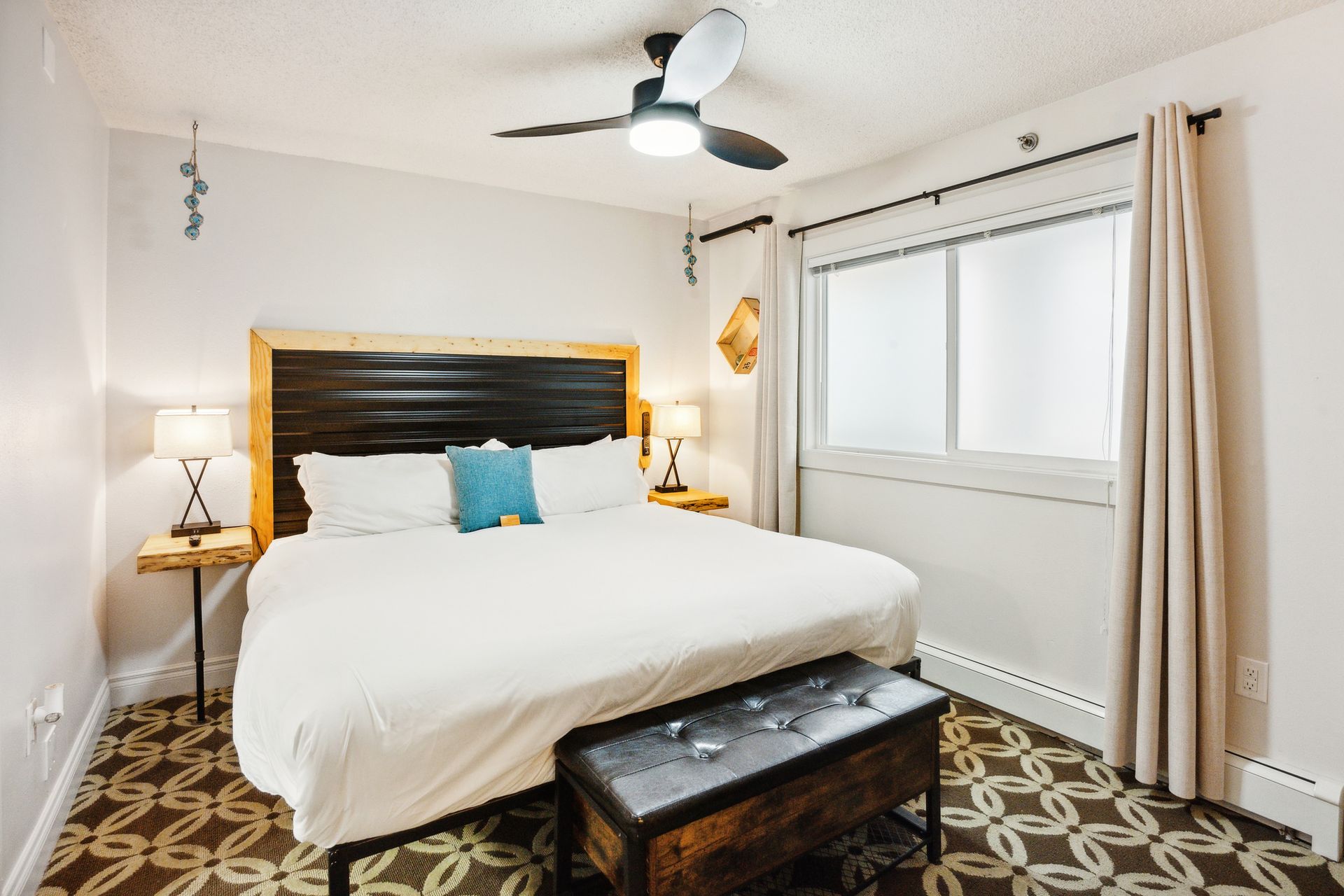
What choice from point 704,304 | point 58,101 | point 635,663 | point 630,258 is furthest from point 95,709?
point 704,304

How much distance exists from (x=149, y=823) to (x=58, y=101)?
7.72 ft

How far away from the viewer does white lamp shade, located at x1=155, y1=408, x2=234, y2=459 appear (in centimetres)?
278

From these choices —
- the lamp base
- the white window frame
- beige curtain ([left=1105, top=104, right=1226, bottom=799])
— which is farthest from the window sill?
the lamp base

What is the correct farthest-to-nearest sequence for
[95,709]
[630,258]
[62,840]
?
[630,258] → [95,709] → [62,840]

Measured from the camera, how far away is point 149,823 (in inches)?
83.4

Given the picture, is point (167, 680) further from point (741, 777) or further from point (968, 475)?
point (968, 475)

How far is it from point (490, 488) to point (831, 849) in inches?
78.7

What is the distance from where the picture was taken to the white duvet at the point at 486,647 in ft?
4.95

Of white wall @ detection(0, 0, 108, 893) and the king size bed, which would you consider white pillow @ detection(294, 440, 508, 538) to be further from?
white wall @ detection(0, 0, 108, 893)

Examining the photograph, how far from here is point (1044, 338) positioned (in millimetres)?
2904

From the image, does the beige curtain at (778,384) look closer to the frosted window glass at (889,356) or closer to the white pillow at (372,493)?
the frosted window glass at (889,356)

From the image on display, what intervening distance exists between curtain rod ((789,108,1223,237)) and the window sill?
1.24m

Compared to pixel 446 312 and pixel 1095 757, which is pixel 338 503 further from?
pixel 1095 757

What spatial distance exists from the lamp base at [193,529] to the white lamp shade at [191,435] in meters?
0.40
